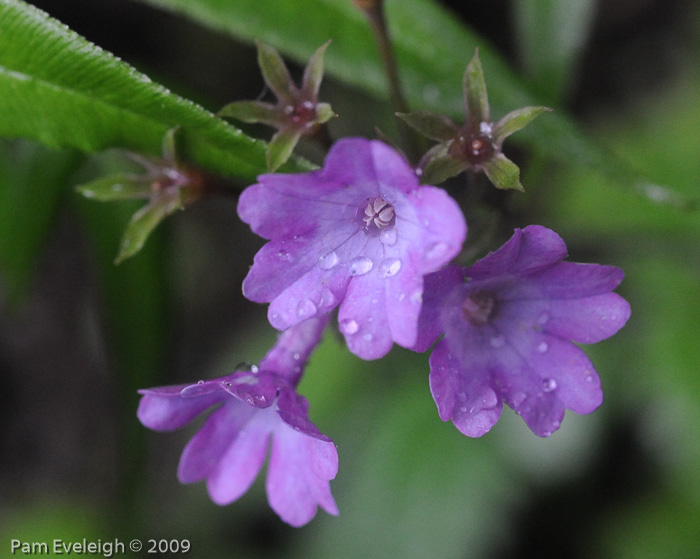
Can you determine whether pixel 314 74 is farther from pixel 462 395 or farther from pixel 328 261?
pixel 462 395

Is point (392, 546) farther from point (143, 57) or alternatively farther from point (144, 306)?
point (143, 57)

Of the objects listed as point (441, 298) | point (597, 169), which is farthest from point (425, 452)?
point (441, 298)

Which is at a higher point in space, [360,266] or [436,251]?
[436,251]

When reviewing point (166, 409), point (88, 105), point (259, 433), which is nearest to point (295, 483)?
point (259, 433)

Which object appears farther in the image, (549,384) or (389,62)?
(389,62)

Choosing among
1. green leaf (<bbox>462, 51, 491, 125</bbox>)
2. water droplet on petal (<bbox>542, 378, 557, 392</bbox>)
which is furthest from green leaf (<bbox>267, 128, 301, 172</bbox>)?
water droplet on petal (<bbox>542, 378, 557, 392</bbox>)

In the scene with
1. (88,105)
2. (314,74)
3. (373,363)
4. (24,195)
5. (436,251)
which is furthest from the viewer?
(373,363)

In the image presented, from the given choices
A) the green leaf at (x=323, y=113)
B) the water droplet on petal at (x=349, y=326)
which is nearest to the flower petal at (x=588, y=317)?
the water droplet on petal at (x=349, y=326)
